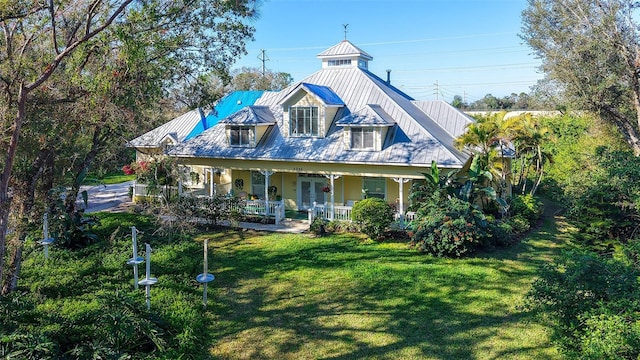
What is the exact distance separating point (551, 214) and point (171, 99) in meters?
19.3

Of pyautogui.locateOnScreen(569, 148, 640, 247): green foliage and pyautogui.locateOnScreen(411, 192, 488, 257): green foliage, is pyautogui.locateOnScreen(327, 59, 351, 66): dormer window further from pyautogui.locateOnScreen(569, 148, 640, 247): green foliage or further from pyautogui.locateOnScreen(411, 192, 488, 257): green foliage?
pyautogui.locateOnScreen(569, 148, 640, 247): green foliage

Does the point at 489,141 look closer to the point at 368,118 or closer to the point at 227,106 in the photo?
the point at 368,118

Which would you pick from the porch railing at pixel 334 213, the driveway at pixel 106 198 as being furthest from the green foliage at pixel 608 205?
the driveway at pixel 106 198

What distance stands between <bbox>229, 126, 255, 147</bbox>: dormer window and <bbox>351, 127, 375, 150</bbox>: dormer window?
5.17 metres

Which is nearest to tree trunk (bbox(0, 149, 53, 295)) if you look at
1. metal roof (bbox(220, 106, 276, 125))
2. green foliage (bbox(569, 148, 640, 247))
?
metal roof (bbox(220, 106, 276, 125))

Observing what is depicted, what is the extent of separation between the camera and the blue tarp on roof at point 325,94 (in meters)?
21.0

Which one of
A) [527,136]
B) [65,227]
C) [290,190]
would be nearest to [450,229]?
[527,136]

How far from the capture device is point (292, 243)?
17406 millimetres

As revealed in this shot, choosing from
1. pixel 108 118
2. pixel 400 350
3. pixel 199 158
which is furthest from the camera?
pixel 199 158

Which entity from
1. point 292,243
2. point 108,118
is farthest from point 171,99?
point 292,243

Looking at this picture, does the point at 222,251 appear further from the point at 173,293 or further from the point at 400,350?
the point at 400,350

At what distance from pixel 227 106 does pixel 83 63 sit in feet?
52.6

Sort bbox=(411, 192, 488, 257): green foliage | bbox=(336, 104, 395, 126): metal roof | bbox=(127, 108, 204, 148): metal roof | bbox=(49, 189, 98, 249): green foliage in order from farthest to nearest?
bbox=(127, 108, 204, 148): metal roof, bbox=(336, 104, 395, 126): metal roof, bbox=(411, 192, 488, 257): green foliage, bbox=(49, 189, 98, 249): green foliage

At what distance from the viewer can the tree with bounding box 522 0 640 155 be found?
19797 mm
